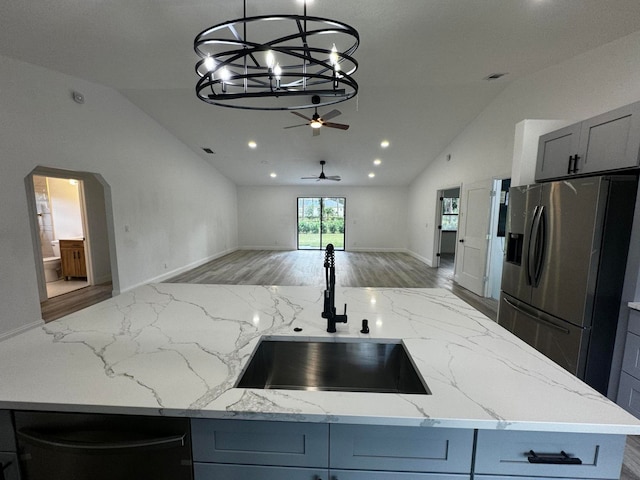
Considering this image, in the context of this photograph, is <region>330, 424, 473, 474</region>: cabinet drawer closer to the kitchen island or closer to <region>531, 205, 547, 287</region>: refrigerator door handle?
the kitchen island

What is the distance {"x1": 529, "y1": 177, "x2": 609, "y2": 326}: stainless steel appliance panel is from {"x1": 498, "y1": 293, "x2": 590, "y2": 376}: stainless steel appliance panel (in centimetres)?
8

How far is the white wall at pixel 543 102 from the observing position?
2.44 m

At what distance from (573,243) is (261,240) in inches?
332

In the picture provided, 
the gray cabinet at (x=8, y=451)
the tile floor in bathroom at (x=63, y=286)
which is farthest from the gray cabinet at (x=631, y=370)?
the tile floor in bathroom at (x=63, y=286)

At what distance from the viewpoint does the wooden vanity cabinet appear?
5.04 metres

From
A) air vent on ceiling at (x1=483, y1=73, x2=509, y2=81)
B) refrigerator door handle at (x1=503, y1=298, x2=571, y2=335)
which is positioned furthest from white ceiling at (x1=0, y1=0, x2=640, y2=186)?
refrigerator door handle at (x1=503, y1=298, x2=571, y2=335)

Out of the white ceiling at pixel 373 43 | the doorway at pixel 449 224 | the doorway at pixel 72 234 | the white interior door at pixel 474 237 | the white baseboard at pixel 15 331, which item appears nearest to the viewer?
the white ceiling at pixel 373 43

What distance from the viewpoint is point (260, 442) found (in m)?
0.82

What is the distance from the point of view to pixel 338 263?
7176mm

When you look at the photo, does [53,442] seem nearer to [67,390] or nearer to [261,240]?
[67,390]

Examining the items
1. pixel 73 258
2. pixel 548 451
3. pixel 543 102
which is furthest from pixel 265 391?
pixel 73 258

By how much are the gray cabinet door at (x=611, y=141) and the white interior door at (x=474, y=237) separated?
7.63ft

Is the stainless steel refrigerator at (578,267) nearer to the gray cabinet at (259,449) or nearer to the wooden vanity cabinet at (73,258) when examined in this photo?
the gray cabinet at (259,449)

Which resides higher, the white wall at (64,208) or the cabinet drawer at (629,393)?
the white wall at (64,208)
